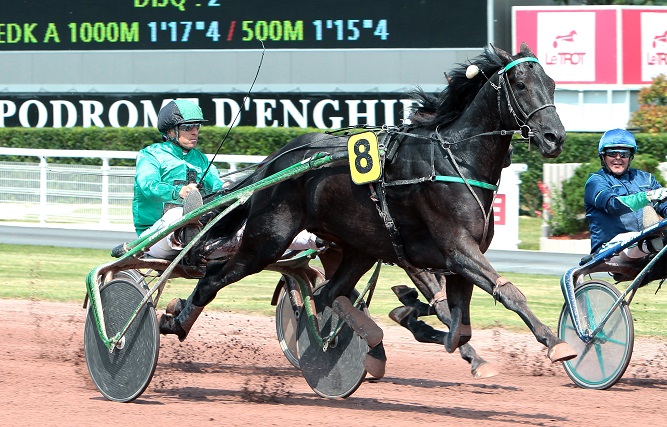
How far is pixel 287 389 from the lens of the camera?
681 centimetres

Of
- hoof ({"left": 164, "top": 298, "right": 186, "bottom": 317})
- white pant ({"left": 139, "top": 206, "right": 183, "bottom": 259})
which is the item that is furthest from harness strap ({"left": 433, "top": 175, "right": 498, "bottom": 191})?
hoof ({"left": 164, "top": 298, "right": 186, "bottom": 317})

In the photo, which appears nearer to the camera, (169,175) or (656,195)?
(656,195)

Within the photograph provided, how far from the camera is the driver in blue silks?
263 inches

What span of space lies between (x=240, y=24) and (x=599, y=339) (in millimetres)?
11691

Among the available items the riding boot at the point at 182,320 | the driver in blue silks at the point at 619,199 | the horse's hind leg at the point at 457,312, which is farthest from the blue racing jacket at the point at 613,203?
the riding boot at the point at 182,320

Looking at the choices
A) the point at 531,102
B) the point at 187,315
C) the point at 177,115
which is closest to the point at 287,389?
the point at 187,315

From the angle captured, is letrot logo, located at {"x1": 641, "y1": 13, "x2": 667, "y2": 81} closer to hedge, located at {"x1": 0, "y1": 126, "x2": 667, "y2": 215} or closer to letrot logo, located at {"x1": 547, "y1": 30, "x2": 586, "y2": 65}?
letrot logo, located at {"x1": 547, "y1": 30, "x2": 586, "y2": 65}

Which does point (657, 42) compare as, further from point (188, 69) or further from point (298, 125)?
point (188, 69)

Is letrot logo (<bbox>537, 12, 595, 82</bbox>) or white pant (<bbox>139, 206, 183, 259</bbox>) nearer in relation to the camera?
white pant (<bbox>139, 206, 183, 259</bbox>)

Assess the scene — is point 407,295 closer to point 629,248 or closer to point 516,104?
point 629,248

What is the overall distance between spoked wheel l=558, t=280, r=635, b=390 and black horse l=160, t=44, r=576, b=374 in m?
0.92

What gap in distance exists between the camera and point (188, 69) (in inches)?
703

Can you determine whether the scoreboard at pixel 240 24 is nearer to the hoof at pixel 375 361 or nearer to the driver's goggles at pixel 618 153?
the driver's goggles at pixel 618 153

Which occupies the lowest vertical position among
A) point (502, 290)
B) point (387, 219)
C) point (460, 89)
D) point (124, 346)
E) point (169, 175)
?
point (124, 346)
